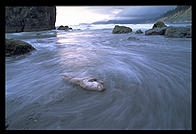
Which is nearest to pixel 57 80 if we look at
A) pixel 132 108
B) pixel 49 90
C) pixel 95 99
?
pixel 49 90

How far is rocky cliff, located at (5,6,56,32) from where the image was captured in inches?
1491

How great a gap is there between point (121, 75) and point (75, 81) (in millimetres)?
1299

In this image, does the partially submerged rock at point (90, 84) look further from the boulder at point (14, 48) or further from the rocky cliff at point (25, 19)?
the rocky cliff at point (25, 19)

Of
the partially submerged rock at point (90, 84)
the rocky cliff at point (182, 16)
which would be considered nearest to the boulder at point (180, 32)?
the partially submerged rock at point (90, 84)

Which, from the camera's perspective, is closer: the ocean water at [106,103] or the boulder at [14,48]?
the ocean water at [106,103]

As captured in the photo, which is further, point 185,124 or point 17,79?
point 17,79

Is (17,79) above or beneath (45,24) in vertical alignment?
beneath

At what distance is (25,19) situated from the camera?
38.9 m

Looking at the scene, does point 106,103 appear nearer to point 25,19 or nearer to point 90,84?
point 90,84

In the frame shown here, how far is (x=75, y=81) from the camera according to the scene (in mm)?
3127

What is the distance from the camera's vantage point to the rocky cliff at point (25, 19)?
124ft

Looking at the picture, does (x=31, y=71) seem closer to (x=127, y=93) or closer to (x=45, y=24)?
(x=127, y=93)

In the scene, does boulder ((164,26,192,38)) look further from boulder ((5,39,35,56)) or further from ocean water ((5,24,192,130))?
boulder ((5,39,35,56))
